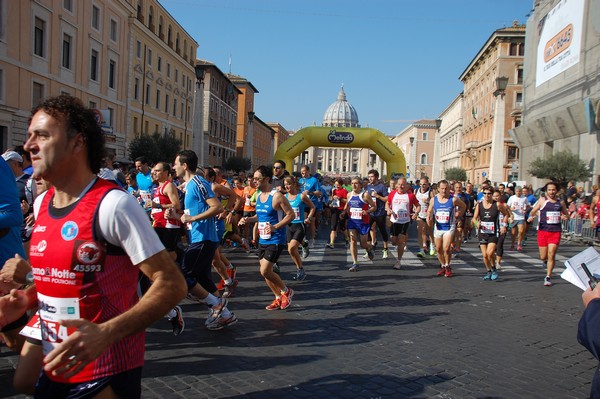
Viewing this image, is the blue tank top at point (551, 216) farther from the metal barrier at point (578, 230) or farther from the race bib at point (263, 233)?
the metal barrier at point (578, 230)

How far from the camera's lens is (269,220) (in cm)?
780

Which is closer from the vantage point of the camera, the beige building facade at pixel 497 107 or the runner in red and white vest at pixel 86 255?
the runner in red and white vest at pixel 86 255

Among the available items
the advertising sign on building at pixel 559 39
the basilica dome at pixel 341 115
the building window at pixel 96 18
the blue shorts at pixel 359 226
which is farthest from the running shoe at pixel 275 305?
the basilica dome at pixel 341 115

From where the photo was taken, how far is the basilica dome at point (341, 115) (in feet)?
593

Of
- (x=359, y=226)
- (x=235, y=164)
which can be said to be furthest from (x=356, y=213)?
(x=235, y=164)

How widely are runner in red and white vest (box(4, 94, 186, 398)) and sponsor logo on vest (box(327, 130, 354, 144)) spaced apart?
28758 mm

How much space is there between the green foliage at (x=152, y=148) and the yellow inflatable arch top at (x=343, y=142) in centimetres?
1160

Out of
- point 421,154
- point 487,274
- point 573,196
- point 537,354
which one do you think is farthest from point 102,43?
point 421,154

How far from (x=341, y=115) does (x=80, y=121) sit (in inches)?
7154

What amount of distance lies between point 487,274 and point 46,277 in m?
9.57

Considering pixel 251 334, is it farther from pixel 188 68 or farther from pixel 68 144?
pixel 188 68

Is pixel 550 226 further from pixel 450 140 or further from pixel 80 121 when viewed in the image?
pixel 450 140

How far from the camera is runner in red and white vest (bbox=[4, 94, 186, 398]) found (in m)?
2.08

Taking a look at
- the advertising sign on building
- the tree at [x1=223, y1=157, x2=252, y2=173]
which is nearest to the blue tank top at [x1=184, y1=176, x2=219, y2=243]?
the advertising sign on building
